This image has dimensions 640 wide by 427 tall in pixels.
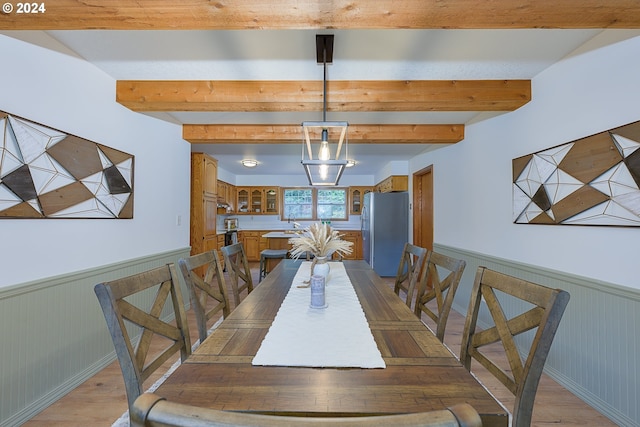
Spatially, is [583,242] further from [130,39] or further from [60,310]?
[60,310]

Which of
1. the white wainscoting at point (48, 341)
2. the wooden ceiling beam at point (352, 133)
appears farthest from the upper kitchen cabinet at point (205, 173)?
the white wainscoting at point (48, 341)

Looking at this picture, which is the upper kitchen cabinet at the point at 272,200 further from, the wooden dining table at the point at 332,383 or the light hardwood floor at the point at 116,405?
the wooden dining table at the point at 332,383

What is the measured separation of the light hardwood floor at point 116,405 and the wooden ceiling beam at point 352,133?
248cm

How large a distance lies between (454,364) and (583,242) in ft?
5.38

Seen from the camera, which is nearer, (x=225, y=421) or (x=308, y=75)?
(x=225, y=421)

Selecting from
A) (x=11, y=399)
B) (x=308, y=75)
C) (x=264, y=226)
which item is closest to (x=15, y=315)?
(x=11, y=399)

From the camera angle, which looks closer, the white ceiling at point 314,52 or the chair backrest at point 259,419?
the chair backrest at point 259,419

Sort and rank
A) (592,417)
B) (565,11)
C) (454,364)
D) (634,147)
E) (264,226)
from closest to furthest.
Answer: (454,364), (565,11), (634,147), (592,417), (264,226)

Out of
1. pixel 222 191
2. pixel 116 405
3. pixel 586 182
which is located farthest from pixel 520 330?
pixel 222 191

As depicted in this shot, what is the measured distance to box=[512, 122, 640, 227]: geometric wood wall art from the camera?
62.9 inches

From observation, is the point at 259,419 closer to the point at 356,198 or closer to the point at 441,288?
the point at 441,288

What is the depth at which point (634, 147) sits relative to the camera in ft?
5.15

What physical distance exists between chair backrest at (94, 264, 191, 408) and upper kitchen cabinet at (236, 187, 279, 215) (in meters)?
5.94

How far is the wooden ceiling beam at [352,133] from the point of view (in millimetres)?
3445
